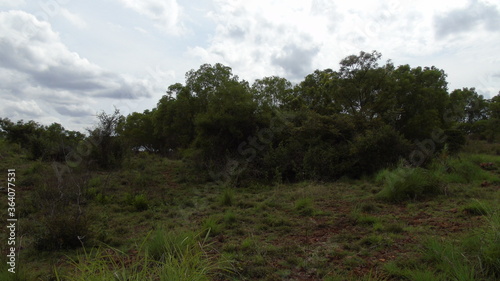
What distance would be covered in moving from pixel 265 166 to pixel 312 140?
6.24 feet

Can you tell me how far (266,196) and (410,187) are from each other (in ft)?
11.0

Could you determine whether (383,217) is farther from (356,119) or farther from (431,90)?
(431,90)

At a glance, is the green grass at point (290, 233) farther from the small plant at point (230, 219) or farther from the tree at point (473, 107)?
the tree at point (473, 107)

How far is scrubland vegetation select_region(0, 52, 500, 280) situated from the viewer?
3.42 metres

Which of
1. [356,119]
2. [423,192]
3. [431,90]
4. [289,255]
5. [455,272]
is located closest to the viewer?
[455,272]

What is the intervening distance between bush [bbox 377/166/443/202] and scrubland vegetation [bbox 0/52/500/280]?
29mm

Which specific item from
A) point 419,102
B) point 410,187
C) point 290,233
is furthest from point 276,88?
point 290,233

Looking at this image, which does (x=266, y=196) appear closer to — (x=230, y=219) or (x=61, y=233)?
(x=230, y=219)

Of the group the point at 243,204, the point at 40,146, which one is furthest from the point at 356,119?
the point at 40,146

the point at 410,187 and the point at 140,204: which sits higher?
the point at 410,187

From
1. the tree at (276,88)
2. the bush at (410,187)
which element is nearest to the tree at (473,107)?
the tree at (276,88)

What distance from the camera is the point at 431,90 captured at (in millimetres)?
21516

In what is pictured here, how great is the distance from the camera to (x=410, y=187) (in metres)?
6.68

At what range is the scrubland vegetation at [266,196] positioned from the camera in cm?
342
